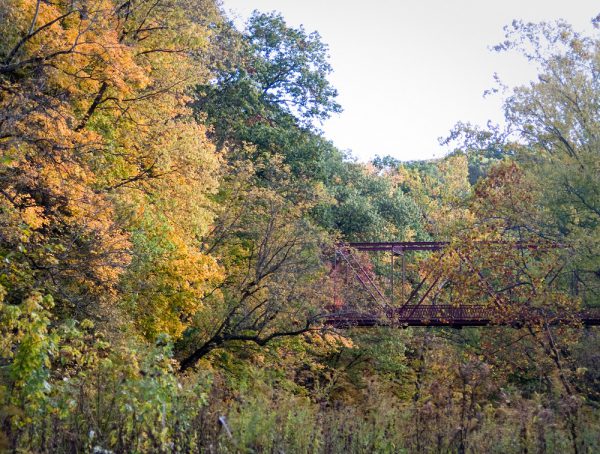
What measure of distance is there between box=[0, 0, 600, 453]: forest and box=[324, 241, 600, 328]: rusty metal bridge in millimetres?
133

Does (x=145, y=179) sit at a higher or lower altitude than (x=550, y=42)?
lower

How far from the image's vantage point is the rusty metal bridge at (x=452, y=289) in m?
14.4

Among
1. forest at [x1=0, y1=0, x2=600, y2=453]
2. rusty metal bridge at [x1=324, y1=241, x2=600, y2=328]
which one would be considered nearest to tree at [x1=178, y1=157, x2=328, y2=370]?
forest at [x1=0, y1=0, x2=600, y2=453]

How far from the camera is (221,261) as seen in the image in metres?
21.6

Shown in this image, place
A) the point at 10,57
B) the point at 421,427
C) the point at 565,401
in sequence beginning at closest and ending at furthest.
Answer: the point at 565,401
the point at 421,427
the point at 10,57

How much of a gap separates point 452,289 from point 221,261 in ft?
21.3

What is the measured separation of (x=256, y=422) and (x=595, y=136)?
1210cm

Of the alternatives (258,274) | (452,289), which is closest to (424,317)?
(452,289)

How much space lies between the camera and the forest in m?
6.76

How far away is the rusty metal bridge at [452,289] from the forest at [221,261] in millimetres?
133

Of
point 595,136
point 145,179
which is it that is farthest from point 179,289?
point 595,136

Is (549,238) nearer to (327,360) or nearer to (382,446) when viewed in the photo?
(382,446)

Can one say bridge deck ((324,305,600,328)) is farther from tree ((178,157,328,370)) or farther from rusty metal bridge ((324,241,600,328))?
tree ((178,157,328,370))

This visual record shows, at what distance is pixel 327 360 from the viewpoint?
25406 mm
